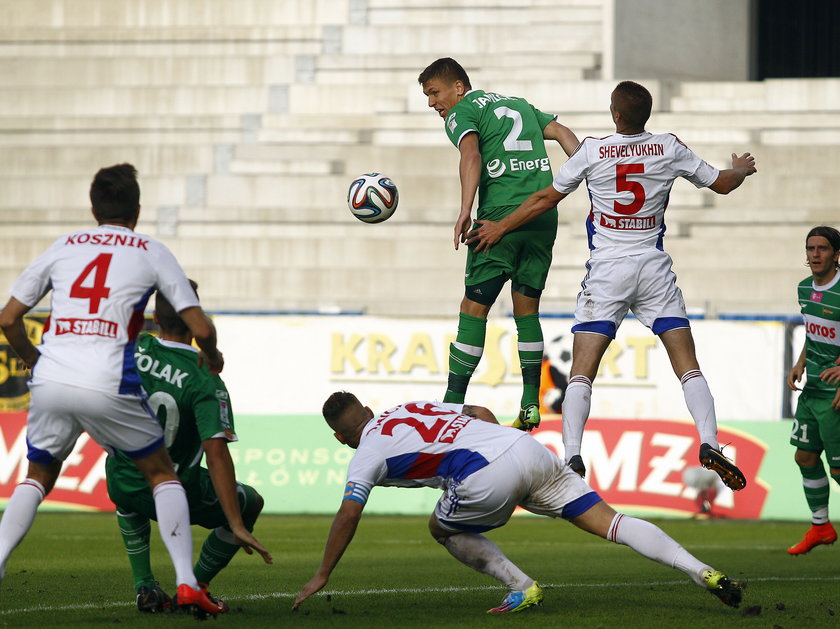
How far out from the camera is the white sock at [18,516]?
7020mm

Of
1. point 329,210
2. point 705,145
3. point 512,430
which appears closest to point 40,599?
point 512,430

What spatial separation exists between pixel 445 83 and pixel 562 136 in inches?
35.6

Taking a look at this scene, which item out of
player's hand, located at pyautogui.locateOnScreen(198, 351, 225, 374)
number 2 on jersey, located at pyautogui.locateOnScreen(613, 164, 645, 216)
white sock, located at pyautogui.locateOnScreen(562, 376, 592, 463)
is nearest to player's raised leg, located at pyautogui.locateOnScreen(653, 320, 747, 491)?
white sock, located at pyautogui.locateOnScreen(562, 376, 592, 463)

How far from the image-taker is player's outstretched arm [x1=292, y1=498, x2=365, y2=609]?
7.11 m

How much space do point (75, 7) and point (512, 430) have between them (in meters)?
22.3

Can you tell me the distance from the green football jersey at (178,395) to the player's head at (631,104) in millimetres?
3133

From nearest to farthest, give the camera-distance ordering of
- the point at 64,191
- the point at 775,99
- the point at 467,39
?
the point at 775,99, the point at 64,191, the point at 467,39

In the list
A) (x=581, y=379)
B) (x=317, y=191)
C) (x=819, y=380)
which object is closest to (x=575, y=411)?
(x=581, y=379)

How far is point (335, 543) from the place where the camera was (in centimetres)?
715

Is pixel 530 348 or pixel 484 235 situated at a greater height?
pixel 484 235

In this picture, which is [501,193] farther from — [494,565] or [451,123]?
[494,565]

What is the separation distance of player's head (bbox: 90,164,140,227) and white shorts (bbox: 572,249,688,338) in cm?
337

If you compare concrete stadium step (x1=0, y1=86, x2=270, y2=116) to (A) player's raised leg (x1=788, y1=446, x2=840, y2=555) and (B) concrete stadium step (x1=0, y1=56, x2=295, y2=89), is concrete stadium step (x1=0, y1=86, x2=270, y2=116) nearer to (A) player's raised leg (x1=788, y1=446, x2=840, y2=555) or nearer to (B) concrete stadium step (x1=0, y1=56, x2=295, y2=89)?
(B) concrete stadium step (x1=0, y1=56, x2=295, y2=89)

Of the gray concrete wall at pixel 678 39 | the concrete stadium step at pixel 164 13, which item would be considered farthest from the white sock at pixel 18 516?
the concrete stadium step at pixel 164 13
